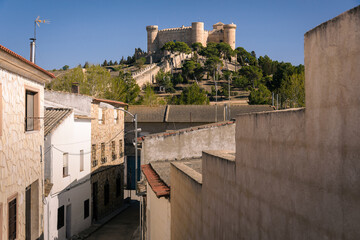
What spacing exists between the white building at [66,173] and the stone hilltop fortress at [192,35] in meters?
98.3

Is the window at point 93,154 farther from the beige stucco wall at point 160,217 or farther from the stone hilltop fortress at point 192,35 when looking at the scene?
the stone hilltop fortress at point 192,35

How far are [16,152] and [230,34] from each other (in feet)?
375

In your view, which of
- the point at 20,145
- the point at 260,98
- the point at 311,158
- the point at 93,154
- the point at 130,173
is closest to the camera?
the point at 311,158

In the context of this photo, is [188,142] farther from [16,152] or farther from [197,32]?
[197,32]

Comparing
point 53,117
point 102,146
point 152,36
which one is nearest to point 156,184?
point 53,117

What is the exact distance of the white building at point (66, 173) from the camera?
17.7m

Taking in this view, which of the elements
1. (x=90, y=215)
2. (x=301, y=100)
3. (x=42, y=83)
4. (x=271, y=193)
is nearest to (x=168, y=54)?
(x=301, y=100)

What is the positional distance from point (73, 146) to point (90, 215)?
505 centimetres

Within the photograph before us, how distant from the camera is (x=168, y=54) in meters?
110

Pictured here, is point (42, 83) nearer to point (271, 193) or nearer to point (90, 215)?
point (271, 193)

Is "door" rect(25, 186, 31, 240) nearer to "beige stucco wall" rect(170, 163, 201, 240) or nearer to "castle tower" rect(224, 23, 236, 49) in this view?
"beige stucco wall" rect(170, 163, 201, 240)

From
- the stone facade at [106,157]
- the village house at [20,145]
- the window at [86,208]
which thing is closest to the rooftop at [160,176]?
the village house at [20,145]

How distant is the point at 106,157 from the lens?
26719 millimetres

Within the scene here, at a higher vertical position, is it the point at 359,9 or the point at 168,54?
the point at 168,54
